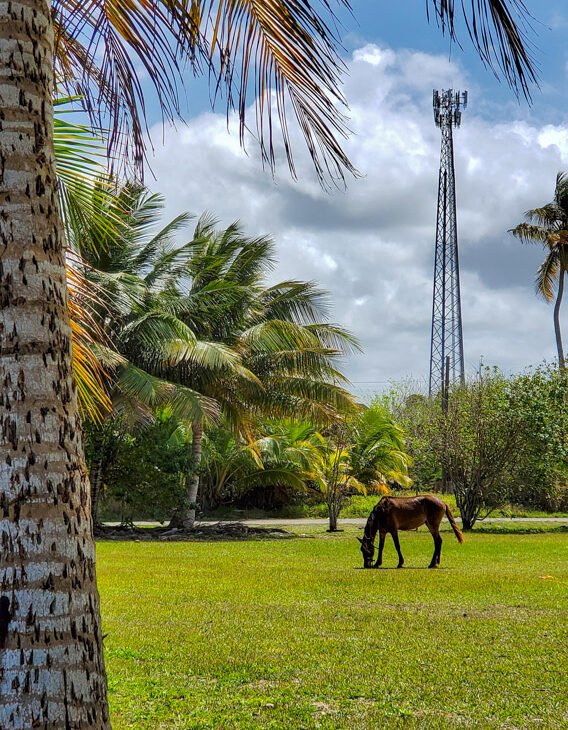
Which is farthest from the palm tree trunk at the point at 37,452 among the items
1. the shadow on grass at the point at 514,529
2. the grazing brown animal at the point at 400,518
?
the shadow on grass at the point at 514,529

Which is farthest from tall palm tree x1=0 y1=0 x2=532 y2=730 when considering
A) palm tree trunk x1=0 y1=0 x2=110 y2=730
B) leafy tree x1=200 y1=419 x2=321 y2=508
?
leafy tree x1=200 y1=419 x2=321 y2=508

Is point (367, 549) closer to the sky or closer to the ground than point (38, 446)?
closer to the ground

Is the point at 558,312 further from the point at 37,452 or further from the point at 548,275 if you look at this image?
the point at 37,452

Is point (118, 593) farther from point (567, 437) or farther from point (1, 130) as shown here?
point (567, 437)

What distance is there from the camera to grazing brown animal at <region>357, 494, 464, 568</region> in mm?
14242

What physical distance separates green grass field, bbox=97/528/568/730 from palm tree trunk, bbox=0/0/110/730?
2.85m

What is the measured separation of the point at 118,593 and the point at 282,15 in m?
8.76

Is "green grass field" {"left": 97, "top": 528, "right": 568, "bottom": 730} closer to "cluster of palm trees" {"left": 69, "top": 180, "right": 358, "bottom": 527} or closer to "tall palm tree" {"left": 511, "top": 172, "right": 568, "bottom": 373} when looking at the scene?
"cluster of palm trees" {"left": 69, "top": 180, "right": 358, "bottom": 527}

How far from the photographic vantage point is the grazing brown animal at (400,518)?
14242 mm

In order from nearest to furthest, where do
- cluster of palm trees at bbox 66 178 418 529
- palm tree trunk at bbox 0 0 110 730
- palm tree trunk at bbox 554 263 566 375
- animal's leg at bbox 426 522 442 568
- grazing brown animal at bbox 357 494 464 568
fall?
1. palm tree trunk at bbox 0 0 110 730
2. grazing brown animal at bbox 357 494 464 568
3. animal's leg at bbox 426 522 442 568
4. cluster of palm trees at bbox 66 178 418 529
5. palm tree trunk at bbox 554 263 566 375

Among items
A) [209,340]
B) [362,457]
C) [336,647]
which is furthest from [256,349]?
[336,647]

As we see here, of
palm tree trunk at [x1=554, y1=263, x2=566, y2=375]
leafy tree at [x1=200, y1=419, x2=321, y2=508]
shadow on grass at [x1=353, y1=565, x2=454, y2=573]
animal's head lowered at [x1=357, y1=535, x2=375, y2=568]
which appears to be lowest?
shadow on grass at [x1=353, y1=565, x2=454, y2=573]

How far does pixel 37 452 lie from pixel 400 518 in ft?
39.4

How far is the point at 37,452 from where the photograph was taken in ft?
9.53
